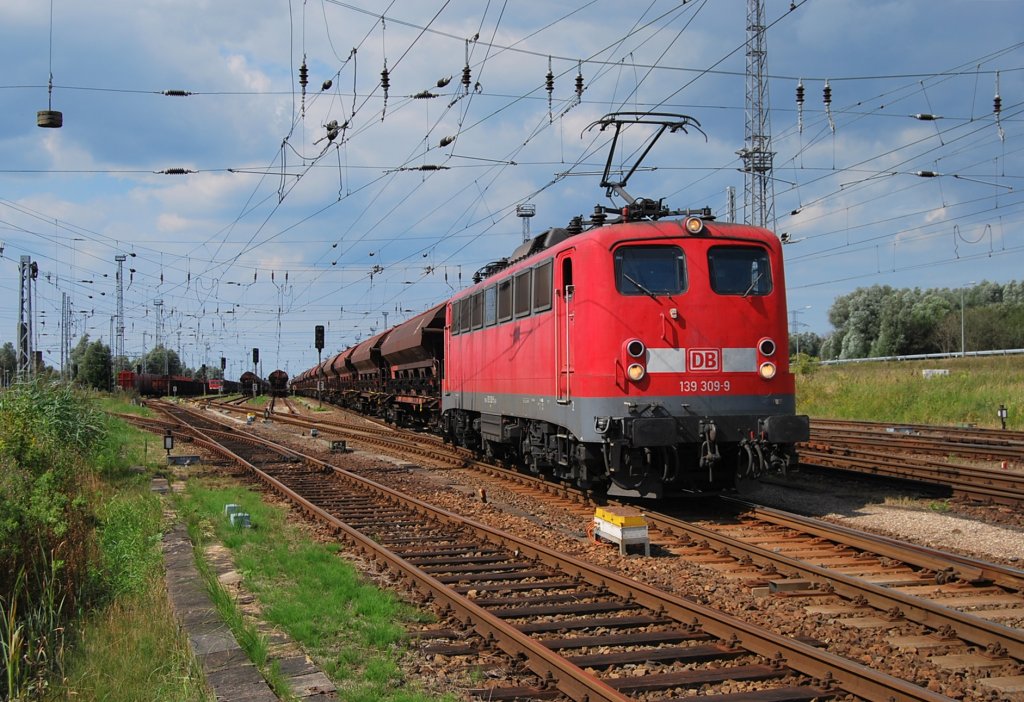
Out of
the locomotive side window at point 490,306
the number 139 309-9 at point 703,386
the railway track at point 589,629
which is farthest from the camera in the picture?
the locomotive side window at point 490,306

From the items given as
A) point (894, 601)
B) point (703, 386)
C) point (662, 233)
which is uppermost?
point (662, 233)

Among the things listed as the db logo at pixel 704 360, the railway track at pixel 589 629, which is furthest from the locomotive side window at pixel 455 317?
the railway track at pixel 589 629

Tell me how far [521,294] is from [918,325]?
71.7m

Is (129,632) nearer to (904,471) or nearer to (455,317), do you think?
(904,471)

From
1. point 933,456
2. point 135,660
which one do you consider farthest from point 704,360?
point 933,456

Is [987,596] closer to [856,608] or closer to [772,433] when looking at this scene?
[856,608]

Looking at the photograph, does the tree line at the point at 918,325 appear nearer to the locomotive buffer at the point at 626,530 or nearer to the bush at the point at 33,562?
the locomotive buffer at the point at 626,530

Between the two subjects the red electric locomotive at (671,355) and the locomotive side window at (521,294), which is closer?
the red electric locomotive at (671,355)

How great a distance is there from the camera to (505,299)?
14633 millimetres

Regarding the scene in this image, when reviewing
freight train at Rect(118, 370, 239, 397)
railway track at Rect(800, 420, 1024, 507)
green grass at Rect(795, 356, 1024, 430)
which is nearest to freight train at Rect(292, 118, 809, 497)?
railway track at Rect(800, 420, 1024, 507)

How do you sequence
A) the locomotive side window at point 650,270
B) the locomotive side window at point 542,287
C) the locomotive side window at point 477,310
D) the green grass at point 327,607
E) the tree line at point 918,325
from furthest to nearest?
the tree line at point 918,325 < the locomotive side window at point 477,310 < the locomotive side window at point 542,287 < the locomotive side window at point 650,270 < the green grass at point 327,607

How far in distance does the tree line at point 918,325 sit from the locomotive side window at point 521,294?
6404cm

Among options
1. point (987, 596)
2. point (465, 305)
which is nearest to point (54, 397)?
point (465, 305)

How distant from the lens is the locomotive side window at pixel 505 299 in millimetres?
14367
